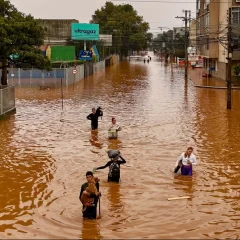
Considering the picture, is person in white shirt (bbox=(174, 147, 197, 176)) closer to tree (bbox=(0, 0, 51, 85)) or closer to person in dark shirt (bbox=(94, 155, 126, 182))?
person in dark shirt (bbox=(94, 155, 126, 182))

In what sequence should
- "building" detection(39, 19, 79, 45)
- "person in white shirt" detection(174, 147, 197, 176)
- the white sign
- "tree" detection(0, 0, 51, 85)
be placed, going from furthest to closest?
the white sign < "building" detection(39, 19, 79, 45) < "tree" detection(0, 0, 51, 85) < "person in white shirt" detection(174, 147, 197, 176)

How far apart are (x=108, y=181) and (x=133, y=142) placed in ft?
20.0

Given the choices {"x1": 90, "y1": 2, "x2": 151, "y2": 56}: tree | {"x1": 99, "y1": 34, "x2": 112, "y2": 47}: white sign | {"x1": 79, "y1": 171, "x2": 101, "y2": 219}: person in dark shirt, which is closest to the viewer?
{"x1": 79, "y1": 171, "x2": 101, "y2": 219}: person in dark shirt

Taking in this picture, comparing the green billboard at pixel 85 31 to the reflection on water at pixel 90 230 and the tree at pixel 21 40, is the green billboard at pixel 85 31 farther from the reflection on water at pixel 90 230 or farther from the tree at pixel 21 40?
the reflection on water at pixel 90 230

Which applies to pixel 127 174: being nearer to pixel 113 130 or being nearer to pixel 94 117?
pixel 113 130

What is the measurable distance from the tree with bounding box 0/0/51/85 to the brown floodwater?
10.3 feet

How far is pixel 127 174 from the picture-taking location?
1511cm

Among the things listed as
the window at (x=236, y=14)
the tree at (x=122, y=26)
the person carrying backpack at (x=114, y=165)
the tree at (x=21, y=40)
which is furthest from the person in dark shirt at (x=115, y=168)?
the tree at (x=122, y=26)

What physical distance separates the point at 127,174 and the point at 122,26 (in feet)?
379

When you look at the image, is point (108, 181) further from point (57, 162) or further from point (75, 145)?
point (75, 145)

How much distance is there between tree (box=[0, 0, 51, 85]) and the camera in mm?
27375

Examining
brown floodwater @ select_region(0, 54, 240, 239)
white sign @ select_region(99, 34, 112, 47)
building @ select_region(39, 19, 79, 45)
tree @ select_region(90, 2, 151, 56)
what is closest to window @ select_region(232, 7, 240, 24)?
brown floodwater @ select_region(0, 54, 240, 239)

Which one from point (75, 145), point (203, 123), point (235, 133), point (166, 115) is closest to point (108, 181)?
point (75, 145)

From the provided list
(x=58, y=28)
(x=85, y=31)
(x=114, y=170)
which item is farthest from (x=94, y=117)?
(x=58, y=28)
